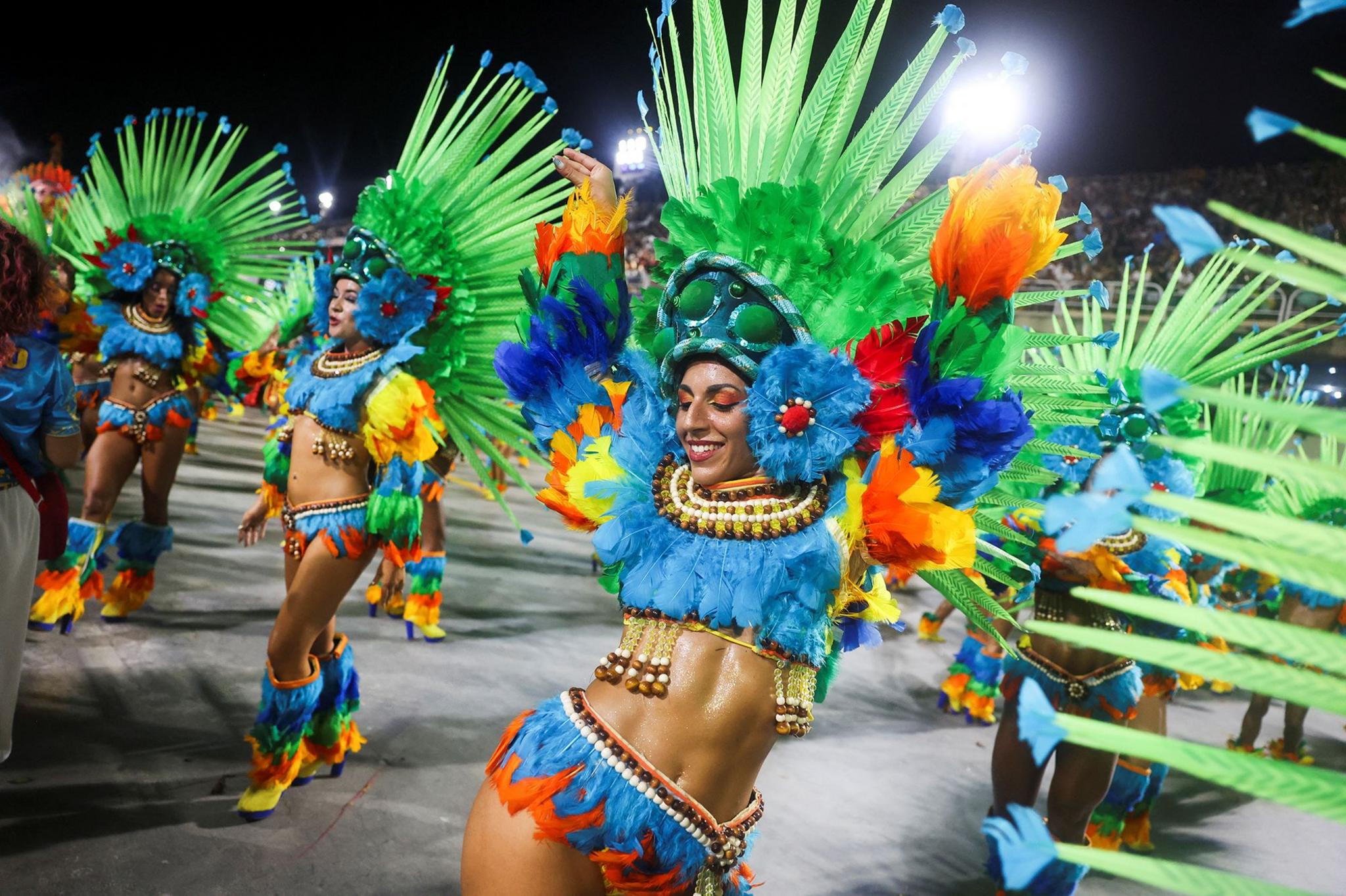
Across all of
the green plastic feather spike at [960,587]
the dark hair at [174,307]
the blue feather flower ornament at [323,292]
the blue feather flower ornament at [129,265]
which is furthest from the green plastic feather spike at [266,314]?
the green plastic feather spike at [960,587]

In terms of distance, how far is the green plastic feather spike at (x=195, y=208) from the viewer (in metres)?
4.91

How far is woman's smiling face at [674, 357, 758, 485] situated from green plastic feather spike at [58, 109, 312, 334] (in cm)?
399

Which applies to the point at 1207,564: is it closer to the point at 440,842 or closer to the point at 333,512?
the point at 440,842

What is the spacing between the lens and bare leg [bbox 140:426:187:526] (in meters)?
4.88

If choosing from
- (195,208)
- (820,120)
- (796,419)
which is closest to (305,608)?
(796,419)

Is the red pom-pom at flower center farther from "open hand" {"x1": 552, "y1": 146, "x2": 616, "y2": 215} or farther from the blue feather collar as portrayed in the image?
"open hand" {"x1": 552, "y1": 146, "x2": 616, "y2": 215}

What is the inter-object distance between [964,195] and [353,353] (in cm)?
246

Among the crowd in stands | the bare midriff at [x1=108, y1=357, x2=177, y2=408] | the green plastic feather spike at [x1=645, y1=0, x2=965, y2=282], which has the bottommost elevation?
the bare midriff at [x1=108, y1=357, x2=177, y2=408]

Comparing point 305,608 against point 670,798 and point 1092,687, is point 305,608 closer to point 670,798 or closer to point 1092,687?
point 670,798

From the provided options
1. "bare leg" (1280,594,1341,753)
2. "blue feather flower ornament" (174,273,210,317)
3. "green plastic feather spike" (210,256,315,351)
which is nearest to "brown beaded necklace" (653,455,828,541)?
"green plastic feather spike" (210,256,315,351)

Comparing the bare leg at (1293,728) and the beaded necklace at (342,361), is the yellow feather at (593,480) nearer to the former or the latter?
the beaded necklace at (342,361)

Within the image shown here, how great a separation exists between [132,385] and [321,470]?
2347 mm

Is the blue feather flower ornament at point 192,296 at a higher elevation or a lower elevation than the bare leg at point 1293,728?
higher

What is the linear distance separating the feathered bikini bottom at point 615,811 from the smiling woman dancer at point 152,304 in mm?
4057
